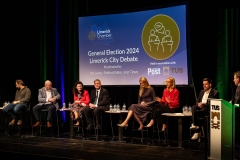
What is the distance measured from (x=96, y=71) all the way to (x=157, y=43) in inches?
62.1

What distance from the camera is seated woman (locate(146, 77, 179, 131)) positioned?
6.97 meters

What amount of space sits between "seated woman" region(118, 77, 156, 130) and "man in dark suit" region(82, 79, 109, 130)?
1.80ft

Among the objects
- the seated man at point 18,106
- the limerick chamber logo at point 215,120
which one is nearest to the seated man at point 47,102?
the seated man at point 18,106

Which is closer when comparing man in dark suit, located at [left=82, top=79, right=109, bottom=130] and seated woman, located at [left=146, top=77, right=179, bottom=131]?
seated woman, located at [left=146, top=77, right=179, bottom=131]

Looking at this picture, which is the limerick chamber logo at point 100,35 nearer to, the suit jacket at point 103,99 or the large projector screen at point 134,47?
the large projector screen at point 134,47

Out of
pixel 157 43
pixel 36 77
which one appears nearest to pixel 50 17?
pixel 36 77

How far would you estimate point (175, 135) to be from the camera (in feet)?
25.1

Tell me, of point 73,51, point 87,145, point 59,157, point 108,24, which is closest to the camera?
point 59,157

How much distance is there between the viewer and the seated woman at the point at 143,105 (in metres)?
7.19

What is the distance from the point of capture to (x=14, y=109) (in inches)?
325

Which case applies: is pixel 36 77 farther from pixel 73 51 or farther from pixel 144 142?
pixel 144 142

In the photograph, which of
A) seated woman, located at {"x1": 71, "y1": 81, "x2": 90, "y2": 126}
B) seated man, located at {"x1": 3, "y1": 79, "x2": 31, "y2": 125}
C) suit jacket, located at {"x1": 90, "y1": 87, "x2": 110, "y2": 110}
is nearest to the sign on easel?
suit jacket, located at {"x1": 90, "y1": 87, "x2": 110, "y2": 110}

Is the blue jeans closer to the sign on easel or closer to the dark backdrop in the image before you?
the dark backdrop

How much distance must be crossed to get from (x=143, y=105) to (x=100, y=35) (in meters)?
2.06
